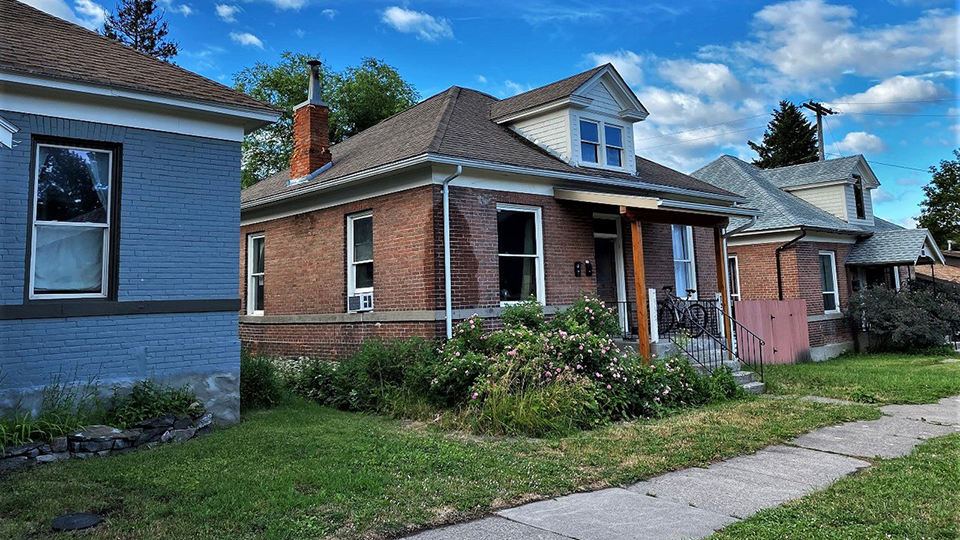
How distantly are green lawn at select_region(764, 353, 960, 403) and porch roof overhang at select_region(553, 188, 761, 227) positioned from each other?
11.1 feet

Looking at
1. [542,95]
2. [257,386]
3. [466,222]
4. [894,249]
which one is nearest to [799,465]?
[466,222]

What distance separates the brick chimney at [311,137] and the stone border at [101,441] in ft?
23.8

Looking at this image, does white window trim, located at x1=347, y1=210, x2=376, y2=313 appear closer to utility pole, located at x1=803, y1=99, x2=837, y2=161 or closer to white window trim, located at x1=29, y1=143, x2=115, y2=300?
white window trim, located at x1=29, y1=143, x2=115, y2=300

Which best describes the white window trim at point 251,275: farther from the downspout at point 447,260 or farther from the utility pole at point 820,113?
the utility pole at point 820,113

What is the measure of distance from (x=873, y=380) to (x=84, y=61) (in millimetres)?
14200

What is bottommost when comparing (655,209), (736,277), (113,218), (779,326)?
(779,326)

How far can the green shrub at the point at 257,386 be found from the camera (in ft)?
29.1

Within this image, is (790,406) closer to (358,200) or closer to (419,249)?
(419,249)

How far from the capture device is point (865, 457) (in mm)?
6211

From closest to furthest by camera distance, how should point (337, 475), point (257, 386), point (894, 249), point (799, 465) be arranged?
point (337, 475) → point (799, 465) → point (257, 386) → point (894, 249)

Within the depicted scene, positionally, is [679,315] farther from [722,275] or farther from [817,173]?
[817,173]

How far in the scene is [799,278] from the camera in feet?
57.7

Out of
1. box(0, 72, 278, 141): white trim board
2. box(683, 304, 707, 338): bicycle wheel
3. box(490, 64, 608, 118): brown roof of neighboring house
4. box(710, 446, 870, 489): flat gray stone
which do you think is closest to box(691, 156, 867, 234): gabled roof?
box(683, 304, 707, 338): bicycle wheel

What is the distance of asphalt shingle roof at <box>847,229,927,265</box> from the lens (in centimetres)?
1841
